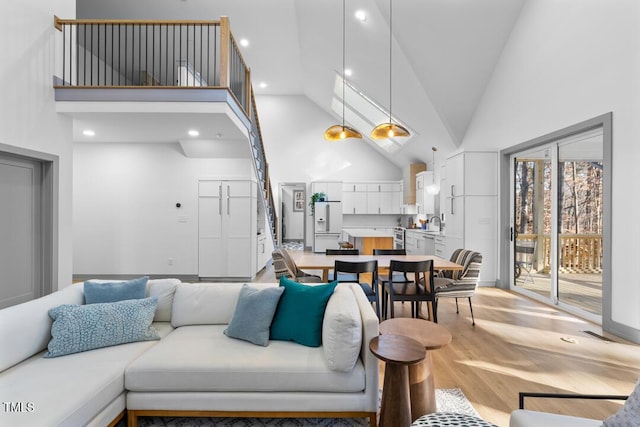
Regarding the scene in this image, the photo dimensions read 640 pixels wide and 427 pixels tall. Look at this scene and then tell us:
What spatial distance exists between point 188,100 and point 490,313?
177 inches

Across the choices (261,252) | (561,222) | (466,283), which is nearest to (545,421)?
(466,283)

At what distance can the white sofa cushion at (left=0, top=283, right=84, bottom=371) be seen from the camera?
1.80 meters

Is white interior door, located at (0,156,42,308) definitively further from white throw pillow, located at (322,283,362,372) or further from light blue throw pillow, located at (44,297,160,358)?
white throw pillow, located at (322,283,362,372)

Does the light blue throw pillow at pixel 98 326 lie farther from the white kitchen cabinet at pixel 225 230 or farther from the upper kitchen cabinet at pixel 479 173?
the upper kitchen cabinet at pixel 479 173

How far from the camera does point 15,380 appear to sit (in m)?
1.66

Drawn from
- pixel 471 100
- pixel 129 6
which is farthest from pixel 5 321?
pixel 471 100

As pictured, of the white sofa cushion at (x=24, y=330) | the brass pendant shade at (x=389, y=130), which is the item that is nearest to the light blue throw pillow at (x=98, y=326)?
the white sofa cushion at (x=24, y=330)

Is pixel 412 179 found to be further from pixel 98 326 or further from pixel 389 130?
pixel 98 326

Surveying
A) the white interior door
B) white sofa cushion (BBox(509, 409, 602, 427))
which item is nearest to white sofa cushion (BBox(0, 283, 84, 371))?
the white interior door

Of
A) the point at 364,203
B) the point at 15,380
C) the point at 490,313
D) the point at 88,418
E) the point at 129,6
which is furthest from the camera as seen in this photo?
the point at 364,203

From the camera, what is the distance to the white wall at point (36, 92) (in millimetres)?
3121

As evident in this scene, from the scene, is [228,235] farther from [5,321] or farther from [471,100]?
[471,100]

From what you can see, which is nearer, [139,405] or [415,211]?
[139,405]

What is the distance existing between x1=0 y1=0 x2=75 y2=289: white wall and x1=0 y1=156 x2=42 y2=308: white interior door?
0.64 feet
